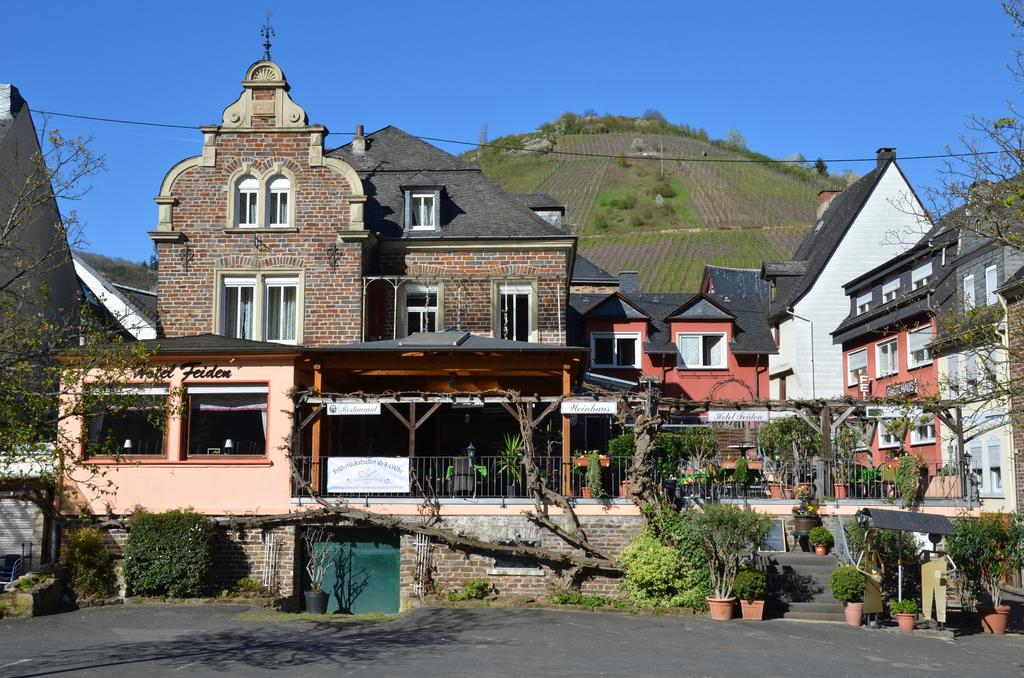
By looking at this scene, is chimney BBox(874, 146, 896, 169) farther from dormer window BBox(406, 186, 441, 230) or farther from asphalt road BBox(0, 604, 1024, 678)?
asphalt road BBox(0, 604, 1024, 678)

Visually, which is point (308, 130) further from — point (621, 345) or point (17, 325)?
point (621, 345)

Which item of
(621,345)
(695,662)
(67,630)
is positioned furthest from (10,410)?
(621,345)

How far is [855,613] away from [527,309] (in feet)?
41.3

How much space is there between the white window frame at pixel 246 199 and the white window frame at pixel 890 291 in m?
20.2

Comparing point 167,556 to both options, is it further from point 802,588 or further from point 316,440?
point 802,588

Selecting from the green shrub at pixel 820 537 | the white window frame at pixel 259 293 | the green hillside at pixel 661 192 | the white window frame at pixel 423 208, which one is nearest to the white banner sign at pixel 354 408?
the white window frame at pixel 259 293

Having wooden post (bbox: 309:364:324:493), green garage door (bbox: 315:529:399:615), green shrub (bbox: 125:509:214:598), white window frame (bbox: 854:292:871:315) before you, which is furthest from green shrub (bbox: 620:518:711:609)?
white window frame (bbox: 854:292:871:315)

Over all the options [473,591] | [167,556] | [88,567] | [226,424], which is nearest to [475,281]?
[226,424]

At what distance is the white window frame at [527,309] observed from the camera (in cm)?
2758

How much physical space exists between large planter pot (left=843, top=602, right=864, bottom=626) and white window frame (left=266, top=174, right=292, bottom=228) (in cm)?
1673

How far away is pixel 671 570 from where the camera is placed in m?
18.8

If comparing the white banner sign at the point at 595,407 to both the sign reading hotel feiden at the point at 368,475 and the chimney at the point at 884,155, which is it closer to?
the sign reading hotel feiden at the point at 368,475

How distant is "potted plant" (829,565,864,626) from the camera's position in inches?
703

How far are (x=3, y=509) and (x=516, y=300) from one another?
1304 centimetres
